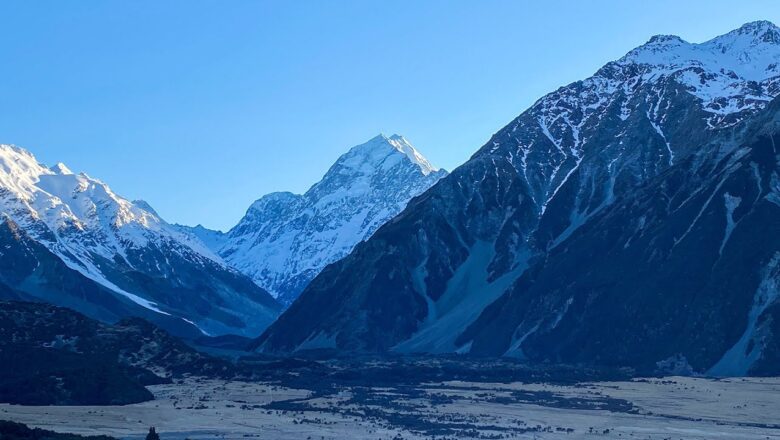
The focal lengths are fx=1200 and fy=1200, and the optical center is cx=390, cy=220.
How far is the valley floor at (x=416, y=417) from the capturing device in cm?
15000

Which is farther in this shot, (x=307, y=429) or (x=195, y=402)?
(x=195, y=402)

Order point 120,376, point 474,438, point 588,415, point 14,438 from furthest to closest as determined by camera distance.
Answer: point 120,376
point 588,415
point 474,438
point 14,438

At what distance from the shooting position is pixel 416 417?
17075cm

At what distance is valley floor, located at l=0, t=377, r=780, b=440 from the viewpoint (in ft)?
492

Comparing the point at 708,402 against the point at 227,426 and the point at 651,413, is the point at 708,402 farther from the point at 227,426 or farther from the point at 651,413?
the point at 227,426

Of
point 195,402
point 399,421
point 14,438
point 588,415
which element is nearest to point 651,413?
point 588,415

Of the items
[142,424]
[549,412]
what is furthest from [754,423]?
[142,424]

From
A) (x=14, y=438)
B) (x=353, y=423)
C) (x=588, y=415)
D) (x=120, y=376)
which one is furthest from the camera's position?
(x=120, y=376)

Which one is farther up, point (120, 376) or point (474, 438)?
point (120, 376)

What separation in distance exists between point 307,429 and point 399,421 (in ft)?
55.8

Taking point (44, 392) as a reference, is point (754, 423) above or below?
below

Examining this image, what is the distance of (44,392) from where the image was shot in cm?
17662

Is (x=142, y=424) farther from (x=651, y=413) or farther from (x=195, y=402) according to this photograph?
(x=651, y=413)

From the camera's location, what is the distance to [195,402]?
182750 mm
